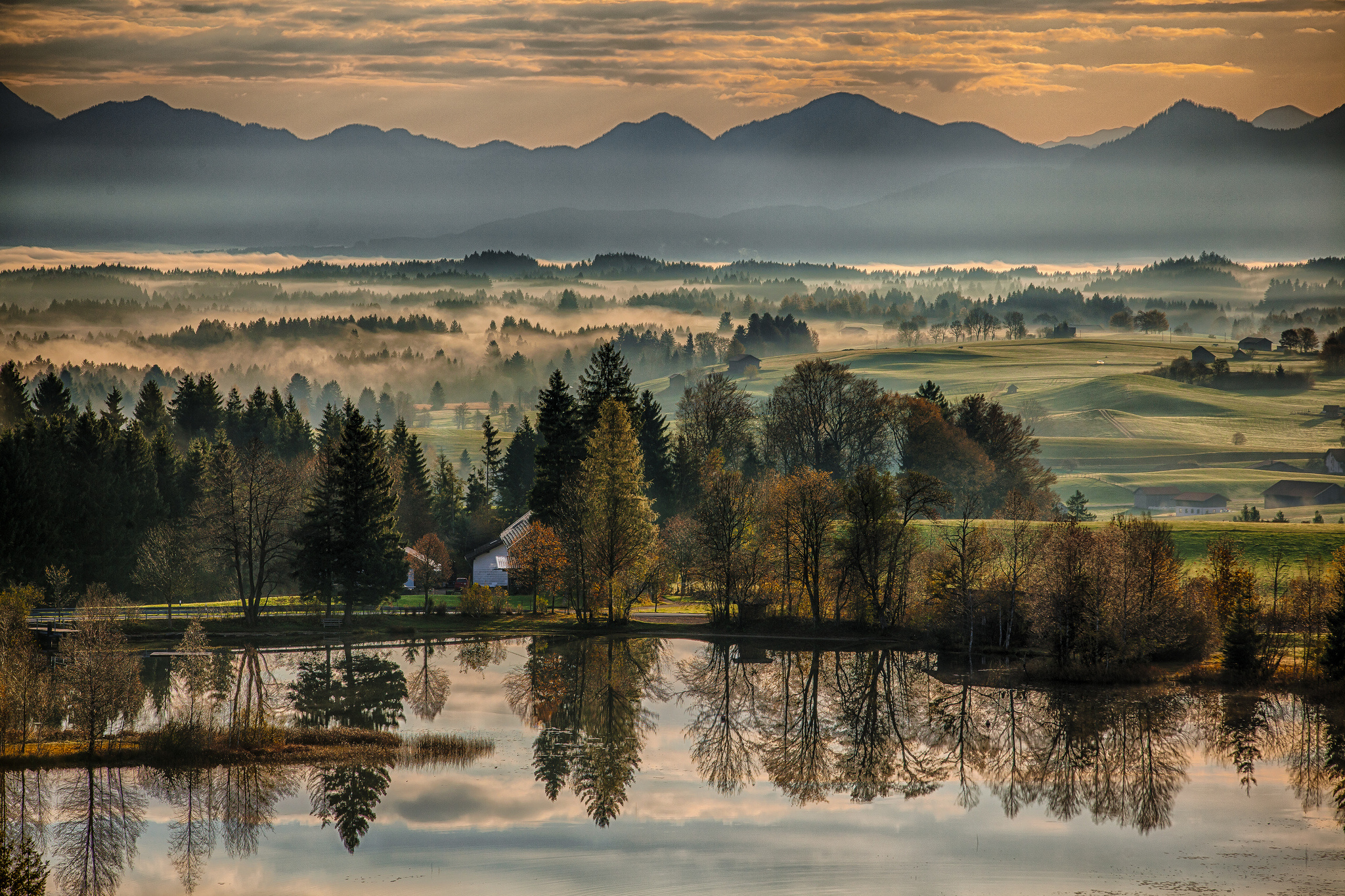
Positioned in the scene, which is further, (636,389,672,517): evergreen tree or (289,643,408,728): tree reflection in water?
(636,389,672,517): evergreen tree

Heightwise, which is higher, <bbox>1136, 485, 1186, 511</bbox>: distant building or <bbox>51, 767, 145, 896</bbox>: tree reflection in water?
<bbox>1136, 485, 1186, 511</bbox>: distant building

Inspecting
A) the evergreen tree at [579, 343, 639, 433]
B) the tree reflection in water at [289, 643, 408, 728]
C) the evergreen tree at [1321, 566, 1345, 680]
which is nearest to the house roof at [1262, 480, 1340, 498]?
the evergreen tree at [579, 343, 639, 433]

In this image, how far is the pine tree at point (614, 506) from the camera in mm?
73375

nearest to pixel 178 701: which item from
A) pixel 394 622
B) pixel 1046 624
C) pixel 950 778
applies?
pixel 394 622

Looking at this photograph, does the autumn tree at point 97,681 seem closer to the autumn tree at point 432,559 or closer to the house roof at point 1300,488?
the autumn tree at point 432,559

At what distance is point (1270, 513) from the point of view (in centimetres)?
12400

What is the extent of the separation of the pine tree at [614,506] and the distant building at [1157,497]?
7674 cm

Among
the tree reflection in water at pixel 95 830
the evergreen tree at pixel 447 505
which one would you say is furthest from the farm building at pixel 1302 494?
the tree reflection in water at pixel 95 830

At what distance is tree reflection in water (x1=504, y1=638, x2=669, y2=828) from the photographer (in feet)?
134

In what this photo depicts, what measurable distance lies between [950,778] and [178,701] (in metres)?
32.7

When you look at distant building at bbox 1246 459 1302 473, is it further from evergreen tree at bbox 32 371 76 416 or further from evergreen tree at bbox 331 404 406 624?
evergreen tree at bbox 32 371 76 416

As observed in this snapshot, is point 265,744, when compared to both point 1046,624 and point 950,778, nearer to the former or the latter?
point 950,778

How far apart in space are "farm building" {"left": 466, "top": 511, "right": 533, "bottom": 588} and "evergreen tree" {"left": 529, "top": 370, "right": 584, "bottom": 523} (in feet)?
24.7

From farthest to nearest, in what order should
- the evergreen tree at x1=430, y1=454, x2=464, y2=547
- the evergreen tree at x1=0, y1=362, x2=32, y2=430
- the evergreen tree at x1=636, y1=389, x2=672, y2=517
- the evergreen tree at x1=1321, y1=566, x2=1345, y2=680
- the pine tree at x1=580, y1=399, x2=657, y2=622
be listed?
the evergreen tree at x1=0, y1=362, x2=32, y2=430 < the evergreen tree at x1=430, y1=454, x2=464, y2=547 < the evergreen tree at x1=636, y1=389, x2=672, y2=517 < the pine tree at x1=580, y1=399, x2=657, y2=622 < the evergreen tree at x1=1321, y1=566, x2=1345, y2=680
